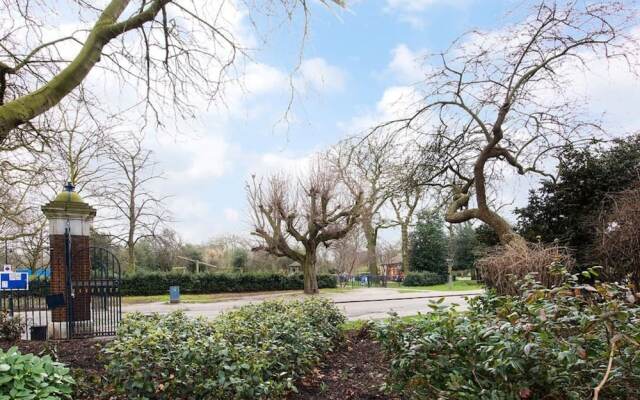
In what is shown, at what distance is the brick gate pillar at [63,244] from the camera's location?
9.05m

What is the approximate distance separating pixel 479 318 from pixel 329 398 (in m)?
2.02

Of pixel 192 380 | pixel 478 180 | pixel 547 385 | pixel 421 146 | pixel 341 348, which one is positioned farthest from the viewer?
pixel 421 146

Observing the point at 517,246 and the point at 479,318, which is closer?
the point at 479,318

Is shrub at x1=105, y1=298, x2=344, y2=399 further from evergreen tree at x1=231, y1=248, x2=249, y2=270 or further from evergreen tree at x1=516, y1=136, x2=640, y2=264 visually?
evergreen tree at x1=231, y1=248, x2=249, y2=270

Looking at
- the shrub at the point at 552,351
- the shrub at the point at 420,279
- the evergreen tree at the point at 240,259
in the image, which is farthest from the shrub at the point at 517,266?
the evergreen tree at the point at 240,259

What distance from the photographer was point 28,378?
3.02 metres

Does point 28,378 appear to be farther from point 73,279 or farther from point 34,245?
point 34,245

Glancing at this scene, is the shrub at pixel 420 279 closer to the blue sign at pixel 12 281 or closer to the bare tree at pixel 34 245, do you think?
the bare tree at pixel 34 245

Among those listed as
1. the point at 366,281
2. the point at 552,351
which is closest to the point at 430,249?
the point at 366,281

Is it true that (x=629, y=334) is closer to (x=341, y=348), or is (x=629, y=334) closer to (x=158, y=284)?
(x=341, y=348)

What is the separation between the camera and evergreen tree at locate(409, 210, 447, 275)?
1432 inches

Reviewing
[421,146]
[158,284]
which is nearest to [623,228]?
[421,146]

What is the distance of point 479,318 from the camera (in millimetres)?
3176

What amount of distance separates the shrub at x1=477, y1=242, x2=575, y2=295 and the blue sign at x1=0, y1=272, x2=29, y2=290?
8822 millimetres
